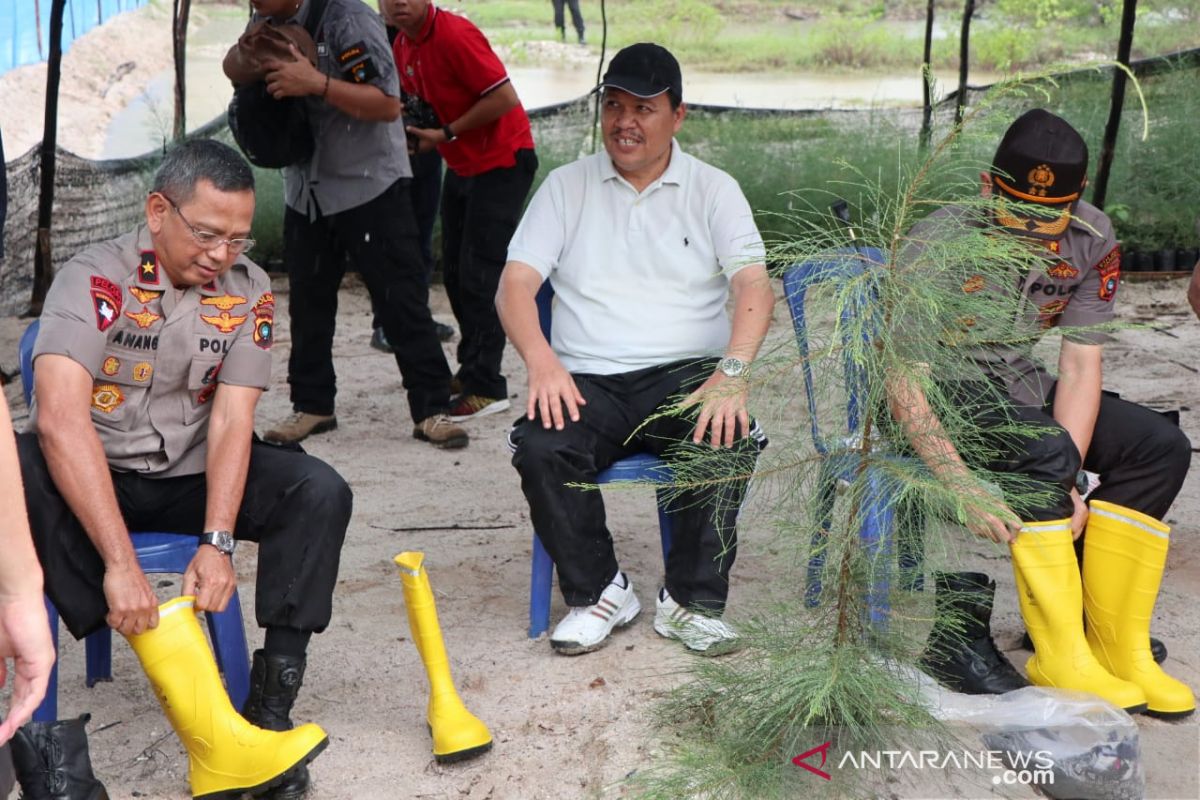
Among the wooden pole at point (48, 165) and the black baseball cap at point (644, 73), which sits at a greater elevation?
the black baseball cap at point (644, 73)

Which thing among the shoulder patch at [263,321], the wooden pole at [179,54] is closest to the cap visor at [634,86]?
the shoulder patch at [263,321]

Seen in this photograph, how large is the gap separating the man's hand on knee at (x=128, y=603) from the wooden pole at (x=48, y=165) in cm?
361

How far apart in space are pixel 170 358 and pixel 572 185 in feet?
3.58

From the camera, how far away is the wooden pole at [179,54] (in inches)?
253

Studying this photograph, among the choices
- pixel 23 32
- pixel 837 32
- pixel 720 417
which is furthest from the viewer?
pixel 837 32

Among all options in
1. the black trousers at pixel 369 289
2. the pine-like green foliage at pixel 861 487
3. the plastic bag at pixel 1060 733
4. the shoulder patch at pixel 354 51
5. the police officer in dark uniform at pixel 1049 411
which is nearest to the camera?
the pine-like green foliage at pixel 861 487

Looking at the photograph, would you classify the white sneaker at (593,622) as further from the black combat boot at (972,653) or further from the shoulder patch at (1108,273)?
the shoulder patch at (1108,273)

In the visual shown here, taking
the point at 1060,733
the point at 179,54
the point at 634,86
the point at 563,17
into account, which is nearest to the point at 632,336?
the point at 634,86

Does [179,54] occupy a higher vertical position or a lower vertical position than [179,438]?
higher

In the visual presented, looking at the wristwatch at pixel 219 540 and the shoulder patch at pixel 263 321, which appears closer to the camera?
the wristwatch at pixel 219 540

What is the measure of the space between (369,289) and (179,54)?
3081mm

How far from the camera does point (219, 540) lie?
240cm

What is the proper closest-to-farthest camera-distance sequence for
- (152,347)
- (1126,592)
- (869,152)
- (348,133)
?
(152,347)
(1126,592)
(348,133)
(869,152)

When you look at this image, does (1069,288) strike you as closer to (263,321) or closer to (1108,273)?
(1108,273)
